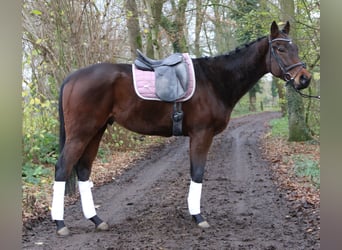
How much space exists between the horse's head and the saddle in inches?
39.4

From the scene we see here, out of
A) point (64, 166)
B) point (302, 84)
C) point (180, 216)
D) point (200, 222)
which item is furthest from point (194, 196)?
point (302, 84)

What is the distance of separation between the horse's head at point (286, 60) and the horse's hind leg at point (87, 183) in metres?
2.10

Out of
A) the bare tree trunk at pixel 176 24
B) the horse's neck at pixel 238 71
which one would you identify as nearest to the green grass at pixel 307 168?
the horse's neck at pixel 238 71

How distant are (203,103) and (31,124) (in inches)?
165

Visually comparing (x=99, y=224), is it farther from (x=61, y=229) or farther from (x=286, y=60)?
(x=286, y=60)

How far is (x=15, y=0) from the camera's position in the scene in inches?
36.9

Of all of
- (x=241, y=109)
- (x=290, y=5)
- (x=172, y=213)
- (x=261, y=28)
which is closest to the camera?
(x=172, y=213)

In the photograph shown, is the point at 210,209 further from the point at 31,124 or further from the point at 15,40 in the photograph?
the point at 15,40

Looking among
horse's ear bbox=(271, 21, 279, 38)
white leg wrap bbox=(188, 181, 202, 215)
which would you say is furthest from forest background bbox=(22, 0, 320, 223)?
horse's ear bbox=(271, 21, 279, 38)

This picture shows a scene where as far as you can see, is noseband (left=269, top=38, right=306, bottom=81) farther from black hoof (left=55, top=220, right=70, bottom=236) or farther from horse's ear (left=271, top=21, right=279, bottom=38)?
black hoof (left=55, top=220, right=70, bottom=236)

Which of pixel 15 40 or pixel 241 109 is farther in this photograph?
pixel 241 109

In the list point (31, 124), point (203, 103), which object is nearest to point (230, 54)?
point (203, 103)

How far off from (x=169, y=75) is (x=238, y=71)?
2.77 ft

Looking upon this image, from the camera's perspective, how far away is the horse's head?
163 inches
